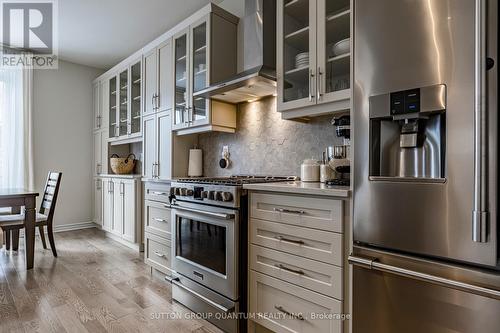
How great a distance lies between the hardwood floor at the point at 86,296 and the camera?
1.94 metres

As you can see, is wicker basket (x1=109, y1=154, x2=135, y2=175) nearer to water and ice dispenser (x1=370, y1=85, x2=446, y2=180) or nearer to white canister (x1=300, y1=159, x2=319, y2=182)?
white canister (x1=300, y1=159, x2=319, y2=182)

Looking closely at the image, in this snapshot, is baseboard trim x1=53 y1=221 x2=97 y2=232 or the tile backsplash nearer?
the tile backsplash

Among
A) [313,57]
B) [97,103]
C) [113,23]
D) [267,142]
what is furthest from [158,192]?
[97,103]

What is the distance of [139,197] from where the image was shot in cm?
355

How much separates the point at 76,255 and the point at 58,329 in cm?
176

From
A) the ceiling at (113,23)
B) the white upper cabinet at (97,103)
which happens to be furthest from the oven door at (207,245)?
the white upper cabinet at (97,103)

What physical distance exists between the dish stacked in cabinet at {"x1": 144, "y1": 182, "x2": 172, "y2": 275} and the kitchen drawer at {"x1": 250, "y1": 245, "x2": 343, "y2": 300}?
1.19 m

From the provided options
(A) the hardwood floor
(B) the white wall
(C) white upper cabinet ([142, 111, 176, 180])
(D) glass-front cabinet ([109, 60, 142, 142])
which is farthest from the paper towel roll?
(B) the white wall

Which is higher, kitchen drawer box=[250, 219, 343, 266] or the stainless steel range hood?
the stainless steel range hood

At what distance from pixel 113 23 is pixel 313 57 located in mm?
2779

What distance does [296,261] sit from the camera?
157cm

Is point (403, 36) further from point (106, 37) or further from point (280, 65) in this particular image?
point (106, 37)

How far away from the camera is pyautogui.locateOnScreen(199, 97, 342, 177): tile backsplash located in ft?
7.47

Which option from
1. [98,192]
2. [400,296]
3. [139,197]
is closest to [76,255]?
[139,197]
